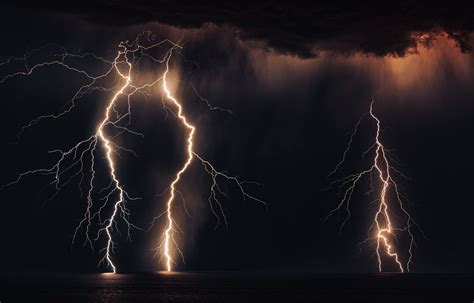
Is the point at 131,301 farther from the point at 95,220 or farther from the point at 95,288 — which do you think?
the point at 95,220

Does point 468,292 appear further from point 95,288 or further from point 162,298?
point 95,288

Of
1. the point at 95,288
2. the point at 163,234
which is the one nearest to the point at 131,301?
the point at 95,288

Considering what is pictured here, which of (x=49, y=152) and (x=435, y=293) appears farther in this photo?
(x=49, y=152)

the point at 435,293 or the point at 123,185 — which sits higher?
the point at 123,185

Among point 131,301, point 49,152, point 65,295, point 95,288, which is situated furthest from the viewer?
point 49,152

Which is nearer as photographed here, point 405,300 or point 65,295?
point 405,300

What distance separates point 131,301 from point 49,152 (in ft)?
52.4

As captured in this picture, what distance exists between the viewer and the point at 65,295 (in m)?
24.2

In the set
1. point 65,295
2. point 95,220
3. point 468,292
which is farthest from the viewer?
point 95,220

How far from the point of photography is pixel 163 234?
3198 cm

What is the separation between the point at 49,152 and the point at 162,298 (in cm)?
1526

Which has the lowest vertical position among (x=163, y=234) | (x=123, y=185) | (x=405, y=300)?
(x=405, y=300)

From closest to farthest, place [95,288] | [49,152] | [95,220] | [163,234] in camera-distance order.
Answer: [95,288], [163,234], [49,152], [95,220]

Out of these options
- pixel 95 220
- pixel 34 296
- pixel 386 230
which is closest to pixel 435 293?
pixel 386 230
